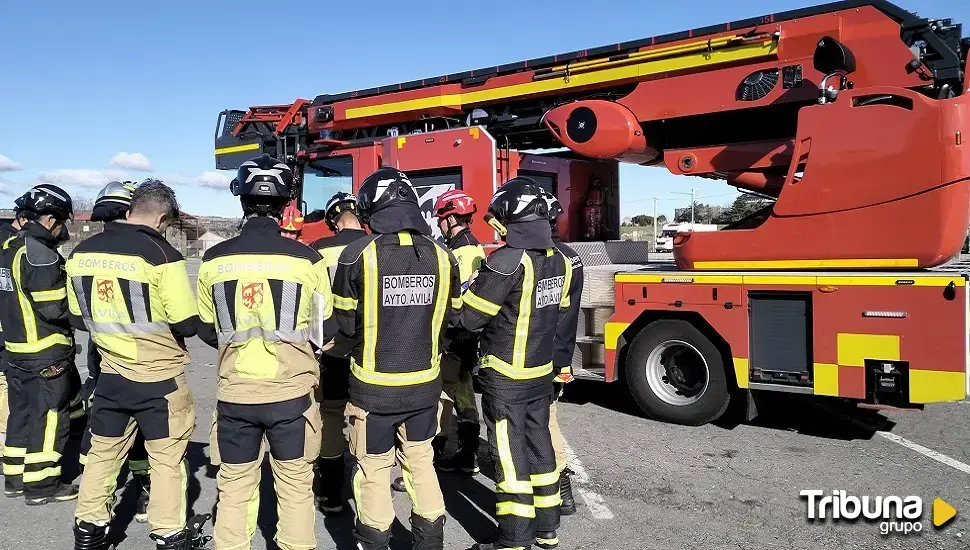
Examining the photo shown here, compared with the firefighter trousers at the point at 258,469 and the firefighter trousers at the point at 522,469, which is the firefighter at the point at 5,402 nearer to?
the firefighter trousers at the point at 258,469

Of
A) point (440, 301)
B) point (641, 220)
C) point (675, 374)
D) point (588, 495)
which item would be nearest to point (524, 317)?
point (440, 301)

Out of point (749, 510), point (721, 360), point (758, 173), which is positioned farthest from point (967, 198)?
point (749, 510)

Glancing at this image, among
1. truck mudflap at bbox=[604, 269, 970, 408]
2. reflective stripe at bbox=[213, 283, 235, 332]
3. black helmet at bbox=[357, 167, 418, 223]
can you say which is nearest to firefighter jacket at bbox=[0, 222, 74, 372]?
reflective stripe at bbox=[213, 283, 235, 332]

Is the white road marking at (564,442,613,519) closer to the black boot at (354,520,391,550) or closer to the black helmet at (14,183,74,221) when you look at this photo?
the black boot at (354,520,391,550)

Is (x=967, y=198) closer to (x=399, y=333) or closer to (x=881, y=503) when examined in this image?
(x=881, y=503)

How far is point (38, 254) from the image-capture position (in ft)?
14.8

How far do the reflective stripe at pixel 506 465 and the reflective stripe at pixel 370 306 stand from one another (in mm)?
773

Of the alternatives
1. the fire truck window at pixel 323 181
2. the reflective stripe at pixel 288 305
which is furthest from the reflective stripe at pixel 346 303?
the fire truck window at pixel 323 181

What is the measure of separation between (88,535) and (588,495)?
113 inches

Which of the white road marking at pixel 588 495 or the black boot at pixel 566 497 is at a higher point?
the black boot at pixel 566 497

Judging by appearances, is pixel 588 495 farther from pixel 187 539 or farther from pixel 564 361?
pixel 187 539

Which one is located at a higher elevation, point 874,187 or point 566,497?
point 874,187

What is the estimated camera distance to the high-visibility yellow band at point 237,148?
30.4ft

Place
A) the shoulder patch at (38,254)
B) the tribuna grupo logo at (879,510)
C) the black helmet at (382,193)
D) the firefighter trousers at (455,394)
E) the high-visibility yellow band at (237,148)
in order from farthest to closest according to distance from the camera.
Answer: the high-visibility yellow band at (237,148) < the firefighter trousers at (455,394) < the shoulder patch at (38,254) < the tribuna grupo logo at (879,510) < the black helmet at (382,193)
